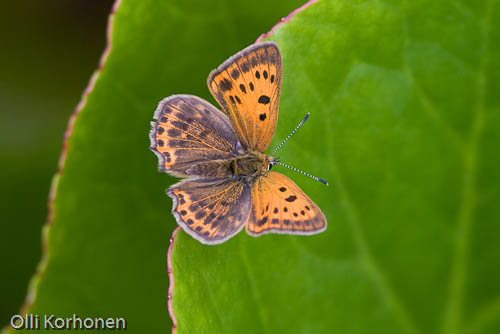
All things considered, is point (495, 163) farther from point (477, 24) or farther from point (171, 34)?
point (171, 34)

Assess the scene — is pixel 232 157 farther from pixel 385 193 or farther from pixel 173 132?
pixel 385 193

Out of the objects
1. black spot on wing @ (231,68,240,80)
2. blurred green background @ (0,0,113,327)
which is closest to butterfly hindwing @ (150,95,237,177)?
black spot on wing @ (231,68,240,80)

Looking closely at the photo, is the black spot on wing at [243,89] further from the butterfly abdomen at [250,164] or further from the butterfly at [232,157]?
the butterfly abdomen at [250,164]

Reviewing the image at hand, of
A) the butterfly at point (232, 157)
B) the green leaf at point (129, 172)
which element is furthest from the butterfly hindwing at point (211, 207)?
the green leaf at point (129, 172)

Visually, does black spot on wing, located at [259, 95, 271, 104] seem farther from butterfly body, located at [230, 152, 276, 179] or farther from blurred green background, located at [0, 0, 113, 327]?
blurred green background, located at [0, 0, 113, 327]

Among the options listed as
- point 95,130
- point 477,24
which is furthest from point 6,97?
point 477,24

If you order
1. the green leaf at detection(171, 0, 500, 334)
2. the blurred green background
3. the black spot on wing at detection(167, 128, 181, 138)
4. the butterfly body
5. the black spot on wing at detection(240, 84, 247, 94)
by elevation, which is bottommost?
the green leaf at detection(171, 0, 500, 334)

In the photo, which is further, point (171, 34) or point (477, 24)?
point (171, 34)

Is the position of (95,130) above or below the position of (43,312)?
above
